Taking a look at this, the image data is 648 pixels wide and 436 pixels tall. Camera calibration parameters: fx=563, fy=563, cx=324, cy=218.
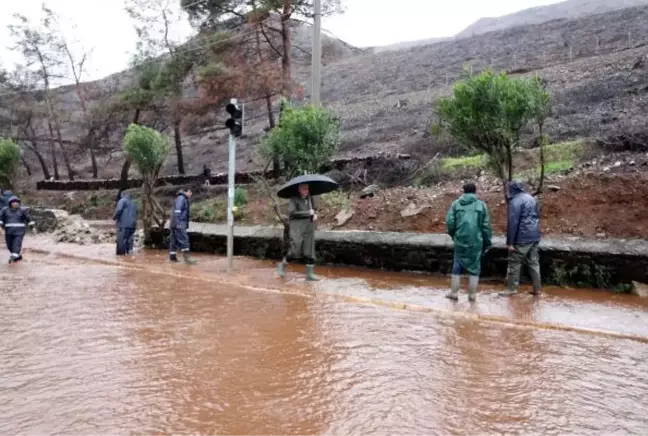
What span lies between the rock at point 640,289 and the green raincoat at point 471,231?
2.08 m

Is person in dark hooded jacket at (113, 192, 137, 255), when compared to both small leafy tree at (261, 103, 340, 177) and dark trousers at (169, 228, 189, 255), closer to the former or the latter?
dark trousers at (169, 228, 189, 255)

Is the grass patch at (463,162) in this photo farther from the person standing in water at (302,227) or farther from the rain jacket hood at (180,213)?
the rain jacket hood at (180,213)

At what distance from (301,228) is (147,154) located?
287 inches

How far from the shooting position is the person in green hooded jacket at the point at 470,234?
7.43m

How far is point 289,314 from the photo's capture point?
22.6ft

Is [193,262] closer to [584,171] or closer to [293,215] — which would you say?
[293,215]

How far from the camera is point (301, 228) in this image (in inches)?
368

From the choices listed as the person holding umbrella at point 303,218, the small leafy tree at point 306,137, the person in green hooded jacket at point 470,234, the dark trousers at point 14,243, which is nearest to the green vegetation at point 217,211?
the small leafy tree at point 306,137

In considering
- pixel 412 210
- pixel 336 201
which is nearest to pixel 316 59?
pixel 336 201

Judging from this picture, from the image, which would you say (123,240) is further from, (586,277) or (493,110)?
(586,277)

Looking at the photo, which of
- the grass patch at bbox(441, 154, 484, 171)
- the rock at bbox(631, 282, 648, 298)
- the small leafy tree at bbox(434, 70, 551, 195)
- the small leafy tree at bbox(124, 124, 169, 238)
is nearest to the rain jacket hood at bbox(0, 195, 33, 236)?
the small leafy tree at bbox(124, 124, 169, 238)

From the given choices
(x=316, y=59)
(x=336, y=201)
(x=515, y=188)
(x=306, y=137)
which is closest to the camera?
(x=515, y=188)

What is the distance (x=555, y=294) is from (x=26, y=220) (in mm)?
11554

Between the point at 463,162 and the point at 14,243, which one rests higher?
the point at 463,162
